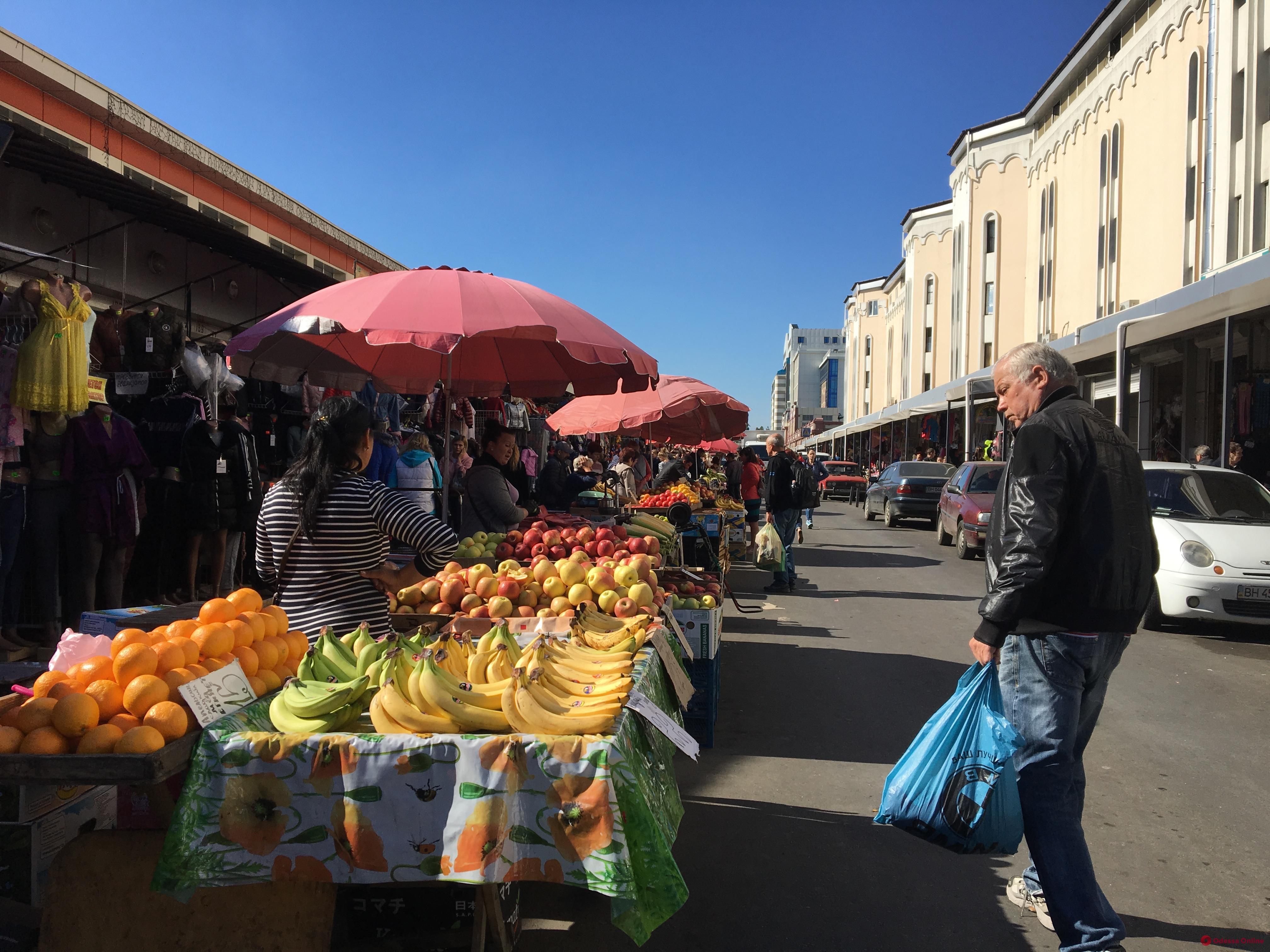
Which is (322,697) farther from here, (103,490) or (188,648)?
(103,490)

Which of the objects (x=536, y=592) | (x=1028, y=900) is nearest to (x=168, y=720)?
(x=536, y=592)

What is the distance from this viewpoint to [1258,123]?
1580 centimetres

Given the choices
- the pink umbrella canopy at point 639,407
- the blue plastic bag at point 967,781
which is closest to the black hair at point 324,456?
the blue plastic bag at point 967,781

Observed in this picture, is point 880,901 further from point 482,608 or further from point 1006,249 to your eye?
point 1006,249

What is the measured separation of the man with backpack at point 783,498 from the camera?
11.9 m

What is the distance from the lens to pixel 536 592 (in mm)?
4617

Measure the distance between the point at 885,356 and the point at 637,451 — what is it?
1925 inches

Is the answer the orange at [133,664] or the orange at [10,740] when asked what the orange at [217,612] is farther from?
the orange at [10,740]

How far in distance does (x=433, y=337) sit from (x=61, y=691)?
2808mm

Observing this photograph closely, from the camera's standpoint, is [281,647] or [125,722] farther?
[281,647]

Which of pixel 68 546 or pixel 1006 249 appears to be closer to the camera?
pixel 68 546

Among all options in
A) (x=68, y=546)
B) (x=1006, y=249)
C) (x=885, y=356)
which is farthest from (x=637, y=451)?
(x=885, y=356)

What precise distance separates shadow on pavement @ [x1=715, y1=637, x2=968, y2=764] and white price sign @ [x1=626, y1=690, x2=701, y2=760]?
274cm

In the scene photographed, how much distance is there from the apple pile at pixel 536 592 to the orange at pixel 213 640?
1477 millimetres
